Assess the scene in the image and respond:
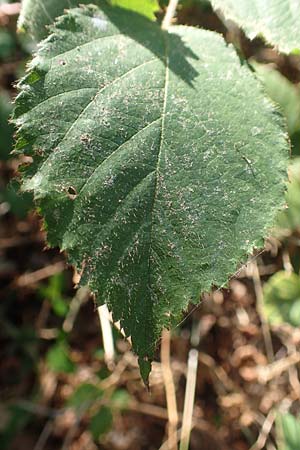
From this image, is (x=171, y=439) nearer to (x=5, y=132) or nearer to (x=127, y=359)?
(x=127, y=359)

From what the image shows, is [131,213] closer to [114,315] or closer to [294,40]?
[114,315]

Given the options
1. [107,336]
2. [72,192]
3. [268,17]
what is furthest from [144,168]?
[107,336]

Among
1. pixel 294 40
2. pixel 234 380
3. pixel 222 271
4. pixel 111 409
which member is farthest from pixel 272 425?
pixel 294 40

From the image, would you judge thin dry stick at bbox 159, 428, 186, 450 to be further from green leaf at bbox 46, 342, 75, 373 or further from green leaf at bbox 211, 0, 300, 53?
green leaf at bbox 211, 0, 300, 53

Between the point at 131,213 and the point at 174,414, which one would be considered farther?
the point at 174,414

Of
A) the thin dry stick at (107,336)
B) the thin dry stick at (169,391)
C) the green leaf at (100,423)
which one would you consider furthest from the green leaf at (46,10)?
the green leaf at (100,423)

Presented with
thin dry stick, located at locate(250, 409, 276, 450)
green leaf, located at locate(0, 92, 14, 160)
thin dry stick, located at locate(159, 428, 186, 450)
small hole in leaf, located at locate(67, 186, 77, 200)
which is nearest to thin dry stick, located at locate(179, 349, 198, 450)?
thin dry stick, located at locate(159, 428, 186, 450)

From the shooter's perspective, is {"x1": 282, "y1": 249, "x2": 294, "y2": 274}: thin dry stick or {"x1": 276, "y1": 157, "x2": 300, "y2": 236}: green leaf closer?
{"x1": 276, "y1": 157, "x2": 300, "y2": 236}: green leaf
